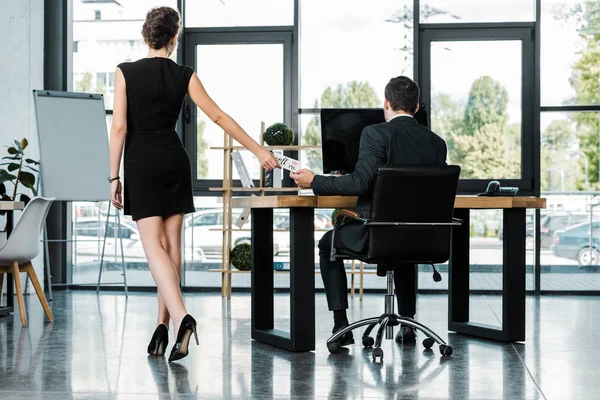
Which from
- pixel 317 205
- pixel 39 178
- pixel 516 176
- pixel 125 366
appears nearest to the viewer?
pixel 125 366

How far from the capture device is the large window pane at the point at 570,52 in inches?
293

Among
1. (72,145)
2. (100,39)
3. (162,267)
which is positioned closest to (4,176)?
(72,145)

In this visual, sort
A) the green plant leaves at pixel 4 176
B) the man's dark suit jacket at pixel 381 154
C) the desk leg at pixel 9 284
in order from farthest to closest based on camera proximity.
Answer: the green plant leaves at pixel 4 176, the desk leg at pixel 9 284, the man's dark suit jacket at pixel 381 154

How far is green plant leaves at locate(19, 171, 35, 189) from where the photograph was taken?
6754 millimetres

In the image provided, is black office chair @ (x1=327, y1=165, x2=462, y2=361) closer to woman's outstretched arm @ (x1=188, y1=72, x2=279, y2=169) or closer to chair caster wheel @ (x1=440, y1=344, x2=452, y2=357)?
chair caster wheel @ (x1=440, y1=344, x2=452, y2=357)

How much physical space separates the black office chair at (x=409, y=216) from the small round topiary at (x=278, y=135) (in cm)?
333

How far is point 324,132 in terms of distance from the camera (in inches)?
211

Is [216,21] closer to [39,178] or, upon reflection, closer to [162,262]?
[39,178]

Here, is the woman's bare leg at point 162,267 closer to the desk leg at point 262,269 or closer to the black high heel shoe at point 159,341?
the black high heel shoe at point 159,341

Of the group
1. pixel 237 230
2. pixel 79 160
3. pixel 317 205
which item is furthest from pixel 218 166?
pixel 317 205

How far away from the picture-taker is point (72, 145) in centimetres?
698

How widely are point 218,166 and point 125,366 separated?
162 inches

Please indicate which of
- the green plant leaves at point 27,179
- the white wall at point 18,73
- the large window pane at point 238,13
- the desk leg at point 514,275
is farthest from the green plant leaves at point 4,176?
the desk leg at point 514,275

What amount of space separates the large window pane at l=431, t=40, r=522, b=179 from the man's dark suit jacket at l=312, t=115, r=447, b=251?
11.7 ft
